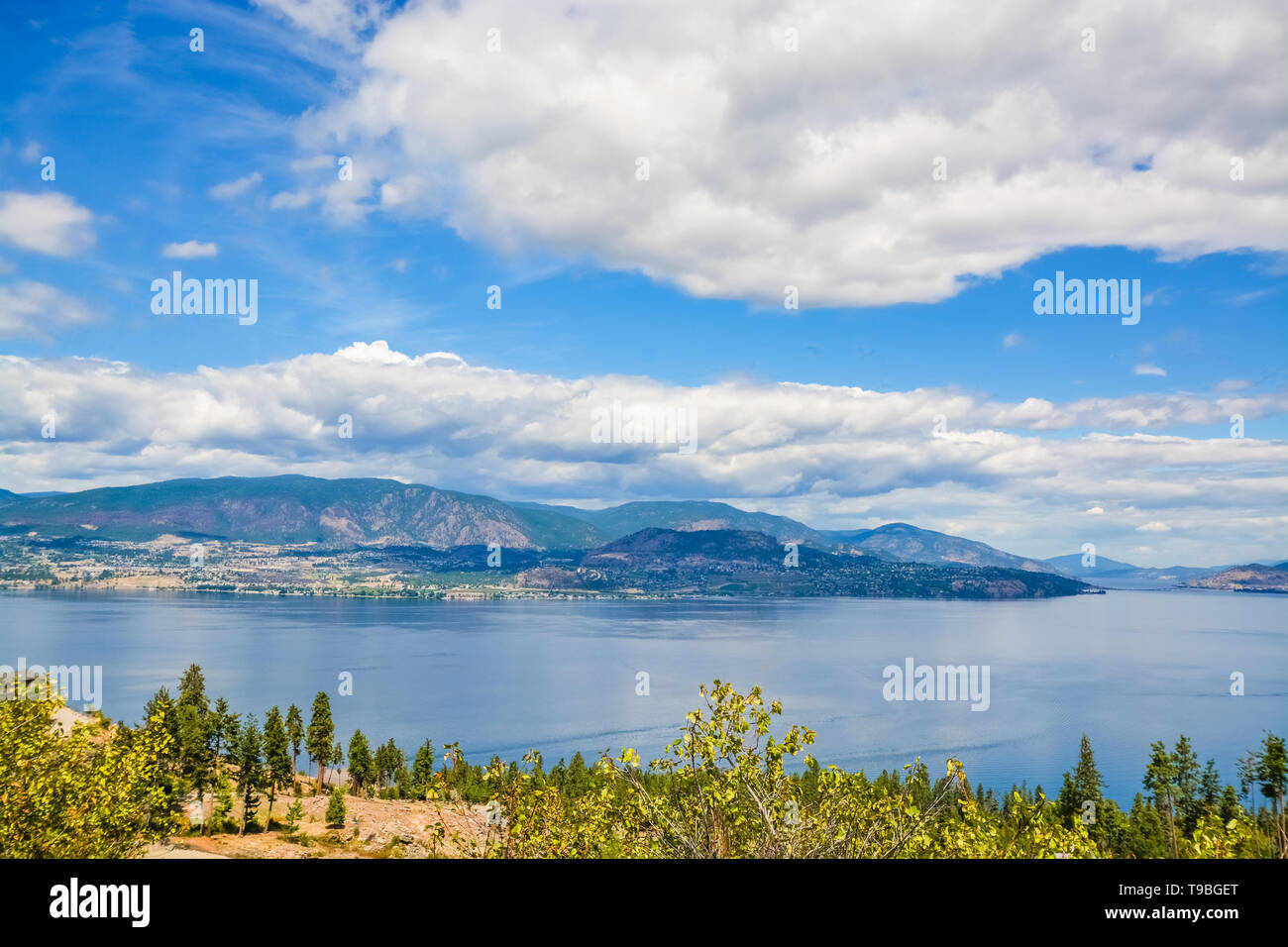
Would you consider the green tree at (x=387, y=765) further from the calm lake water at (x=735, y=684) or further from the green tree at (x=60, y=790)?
the green tree at (x=60, y=790)

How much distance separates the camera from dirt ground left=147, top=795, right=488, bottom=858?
46.2 metres

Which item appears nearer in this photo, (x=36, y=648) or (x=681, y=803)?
(x=681, y=803)

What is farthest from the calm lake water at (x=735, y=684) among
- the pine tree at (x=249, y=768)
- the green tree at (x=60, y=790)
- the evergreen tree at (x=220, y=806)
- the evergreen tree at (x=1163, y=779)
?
the green tree at (x=60, y=790)

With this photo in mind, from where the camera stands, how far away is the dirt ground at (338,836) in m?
46.2

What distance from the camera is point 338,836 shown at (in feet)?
180

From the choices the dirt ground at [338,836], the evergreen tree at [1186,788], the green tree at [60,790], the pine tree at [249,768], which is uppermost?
the green tree at [60,790]

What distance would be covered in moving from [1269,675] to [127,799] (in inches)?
8432

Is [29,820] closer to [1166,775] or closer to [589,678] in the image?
[1166,775]

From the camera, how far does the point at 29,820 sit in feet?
41.4

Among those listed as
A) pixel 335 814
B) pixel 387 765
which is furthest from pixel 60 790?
pixel 387 765

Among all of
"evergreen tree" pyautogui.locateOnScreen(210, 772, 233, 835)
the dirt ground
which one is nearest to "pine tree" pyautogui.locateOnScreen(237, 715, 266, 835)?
"evergreen tree" pyautogui.locateOnScreen(210, 772, 233, 835)
